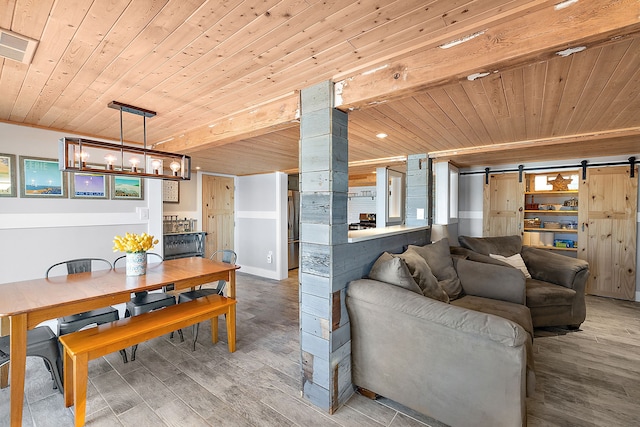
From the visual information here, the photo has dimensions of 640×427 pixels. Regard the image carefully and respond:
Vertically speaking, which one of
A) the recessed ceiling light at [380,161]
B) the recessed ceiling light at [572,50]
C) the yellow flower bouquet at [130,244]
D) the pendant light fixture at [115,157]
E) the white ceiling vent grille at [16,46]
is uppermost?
the white ceiling vent grille at [16,46]

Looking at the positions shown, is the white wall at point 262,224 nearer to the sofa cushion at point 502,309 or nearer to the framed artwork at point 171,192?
the framed artwork at point 171,192

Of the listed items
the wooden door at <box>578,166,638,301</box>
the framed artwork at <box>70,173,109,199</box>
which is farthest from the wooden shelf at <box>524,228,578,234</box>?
the framed artwork at <box>70,173,109,199</box>

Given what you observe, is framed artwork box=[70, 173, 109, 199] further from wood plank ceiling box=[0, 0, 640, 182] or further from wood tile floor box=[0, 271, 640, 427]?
wood tile floor box=[0, 271, 640, 427]

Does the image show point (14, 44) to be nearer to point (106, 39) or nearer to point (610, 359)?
point (106, 39)

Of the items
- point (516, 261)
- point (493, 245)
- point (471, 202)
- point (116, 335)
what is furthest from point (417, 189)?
point (116, 335)

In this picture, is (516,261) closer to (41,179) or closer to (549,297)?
(549,297)

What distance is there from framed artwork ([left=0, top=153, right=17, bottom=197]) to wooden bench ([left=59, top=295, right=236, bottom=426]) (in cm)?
201

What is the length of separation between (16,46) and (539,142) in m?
4.56

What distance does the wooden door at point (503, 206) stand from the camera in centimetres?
501

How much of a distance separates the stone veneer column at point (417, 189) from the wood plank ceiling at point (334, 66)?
2.71ft

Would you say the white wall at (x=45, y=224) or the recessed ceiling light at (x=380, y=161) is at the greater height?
the recessed ceiling light at (x=380, y=161)

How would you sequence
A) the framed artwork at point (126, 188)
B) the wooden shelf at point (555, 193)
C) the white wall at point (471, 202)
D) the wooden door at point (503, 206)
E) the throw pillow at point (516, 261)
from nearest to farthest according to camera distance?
the throw pillow at point (516, 261)
the framed artwork at point (126, 188)
the wooden shelf at point (555, 193)
the wooden door at point (503, 206)
the white wall at point (471, 202)

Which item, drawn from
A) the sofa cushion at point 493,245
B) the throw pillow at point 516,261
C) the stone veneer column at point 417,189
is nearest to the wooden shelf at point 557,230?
the sofa cushion at point 493,245

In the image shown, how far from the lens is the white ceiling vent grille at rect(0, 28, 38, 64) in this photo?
1.49m
